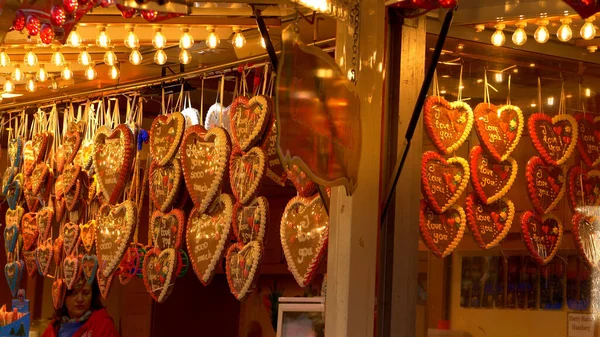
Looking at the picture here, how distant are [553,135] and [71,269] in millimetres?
2482

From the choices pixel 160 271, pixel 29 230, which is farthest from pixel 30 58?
pixel 29 230

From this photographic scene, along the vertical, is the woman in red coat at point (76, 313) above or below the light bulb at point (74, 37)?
below

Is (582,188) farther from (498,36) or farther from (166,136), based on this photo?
(166,136)

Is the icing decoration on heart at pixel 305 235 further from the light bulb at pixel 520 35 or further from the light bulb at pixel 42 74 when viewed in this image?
the light bulb at pixel 42 74

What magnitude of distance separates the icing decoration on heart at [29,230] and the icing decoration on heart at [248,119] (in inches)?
69.1

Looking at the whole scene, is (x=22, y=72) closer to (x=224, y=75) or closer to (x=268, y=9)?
(x=224, y=75)

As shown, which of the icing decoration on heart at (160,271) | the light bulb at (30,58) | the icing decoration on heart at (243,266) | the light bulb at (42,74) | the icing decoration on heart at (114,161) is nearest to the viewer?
the icing decoration on heart at (243,266)

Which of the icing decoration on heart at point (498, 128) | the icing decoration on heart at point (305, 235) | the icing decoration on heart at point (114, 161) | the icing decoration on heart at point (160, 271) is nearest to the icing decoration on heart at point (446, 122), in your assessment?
the icing decoration on heart at point (498, 128)

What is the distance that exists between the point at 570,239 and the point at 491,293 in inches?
13.5

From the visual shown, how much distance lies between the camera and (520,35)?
329 cm

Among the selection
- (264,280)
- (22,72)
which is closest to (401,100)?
(22,72)

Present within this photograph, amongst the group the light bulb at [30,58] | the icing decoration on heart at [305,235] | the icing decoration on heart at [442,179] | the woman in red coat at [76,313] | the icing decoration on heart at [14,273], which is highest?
the light bulb at [30,58]

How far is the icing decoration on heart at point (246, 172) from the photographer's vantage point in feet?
12.0

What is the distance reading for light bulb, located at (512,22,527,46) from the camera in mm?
3293
